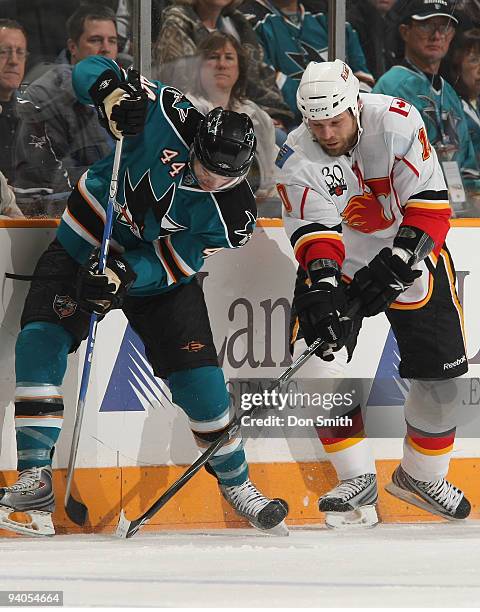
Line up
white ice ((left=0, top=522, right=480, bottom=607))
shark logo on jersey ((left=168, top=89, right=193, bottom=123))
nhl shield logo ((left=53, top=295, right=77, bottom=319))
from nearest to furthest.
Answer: white ice ((left=0, top=522, right=480, bottom=607)), shark logo on jersey ((left=168, top=89, right=193, bottom=123)), nhl shield logo ((left=53, top=295, right=77, bottom=319))

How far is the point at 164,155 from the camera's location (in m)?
3.50

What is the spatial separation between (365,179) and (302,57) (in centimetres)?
75

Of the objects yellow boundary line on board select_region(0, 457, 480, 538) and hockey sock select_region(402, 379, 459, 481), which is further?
hockey sock select_region(402, 379, 459, 481)

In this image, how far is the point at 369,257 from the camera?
12.9 ft

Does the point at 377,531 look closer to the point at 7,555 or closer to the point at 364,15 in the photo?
the point at 7,555

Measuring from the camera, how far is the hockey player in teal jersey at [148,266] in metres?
3.40

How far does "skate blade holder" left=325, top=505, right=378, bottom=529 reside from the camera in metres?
3.96

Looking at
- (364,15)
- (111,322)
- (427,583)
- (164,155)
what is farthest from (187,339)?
(364,15)

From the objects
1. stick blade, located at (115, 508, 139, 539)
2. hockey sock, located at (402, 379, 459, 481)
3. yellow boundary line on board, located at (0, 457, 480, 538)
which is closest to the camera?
stick blade, located at (115, 508, 139, 539)

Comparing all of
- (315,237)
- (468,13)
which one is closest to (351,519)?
(315,237)

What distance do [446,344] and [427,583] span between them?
1040mm

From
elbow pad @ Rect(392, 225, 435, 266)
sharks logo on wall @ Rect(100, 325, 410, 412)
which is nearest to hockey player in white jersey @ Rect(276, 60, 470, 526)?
elbow pad @ Rect(392, 225, 435, 266)

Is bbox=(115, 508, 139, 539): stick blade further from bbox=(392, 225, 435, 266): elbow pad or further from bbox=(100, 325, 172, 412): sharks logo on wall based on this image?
bbox=(392, 225, 435, 266): elbow pad

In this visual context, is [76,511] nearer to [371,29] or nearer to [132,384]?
[132,384]
